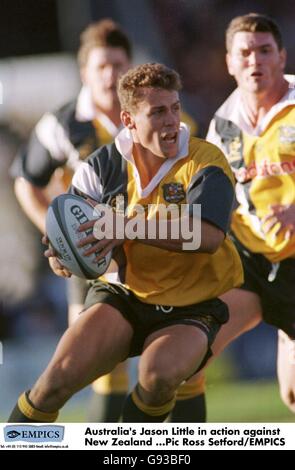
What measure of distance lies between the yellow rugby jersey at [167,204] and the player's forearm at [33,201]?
458mm

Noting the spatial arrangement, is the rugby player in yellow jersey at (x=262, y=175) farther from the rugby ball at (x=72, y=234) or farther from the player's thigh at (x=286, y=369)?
the rugby ball at (x=72, y=234)

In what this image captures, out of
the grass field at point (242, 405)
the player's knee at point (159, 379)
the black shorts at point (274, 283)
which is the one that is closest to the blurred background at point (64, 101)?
the grass field at point (242, 405)

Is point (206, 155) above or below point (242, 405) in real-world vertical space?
above

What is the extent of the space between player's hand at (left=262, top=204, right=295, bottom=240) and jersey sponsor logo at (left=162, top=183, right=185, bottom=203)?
535mm

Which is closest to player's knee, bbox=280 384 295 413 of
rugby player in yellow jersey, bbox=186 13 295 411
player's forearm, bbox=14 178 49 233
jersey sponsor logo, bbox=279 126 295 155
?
rugby player in yellow jersey, bbox=186 13 295 411

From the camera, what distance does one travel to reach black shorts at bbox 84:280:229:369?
3998 mm

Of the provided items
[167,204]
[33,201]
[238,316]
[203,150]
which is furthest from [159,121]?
[238,316]

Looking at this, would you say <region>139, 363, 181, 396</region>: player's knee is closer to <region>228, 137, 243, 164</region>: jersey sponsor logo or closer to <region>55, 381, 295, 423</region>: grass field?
<region>55, 381, 295, 423</region>: grass field

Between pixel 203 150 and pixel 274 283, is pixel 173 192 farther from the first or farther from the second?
pixel 274 283

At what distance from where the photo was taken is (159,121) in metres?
3.95

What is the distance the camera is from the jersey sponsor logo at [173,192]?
13.1ft

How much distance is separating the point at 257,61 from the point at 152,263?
113 cm

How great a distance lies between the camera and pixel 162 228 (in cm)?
385
